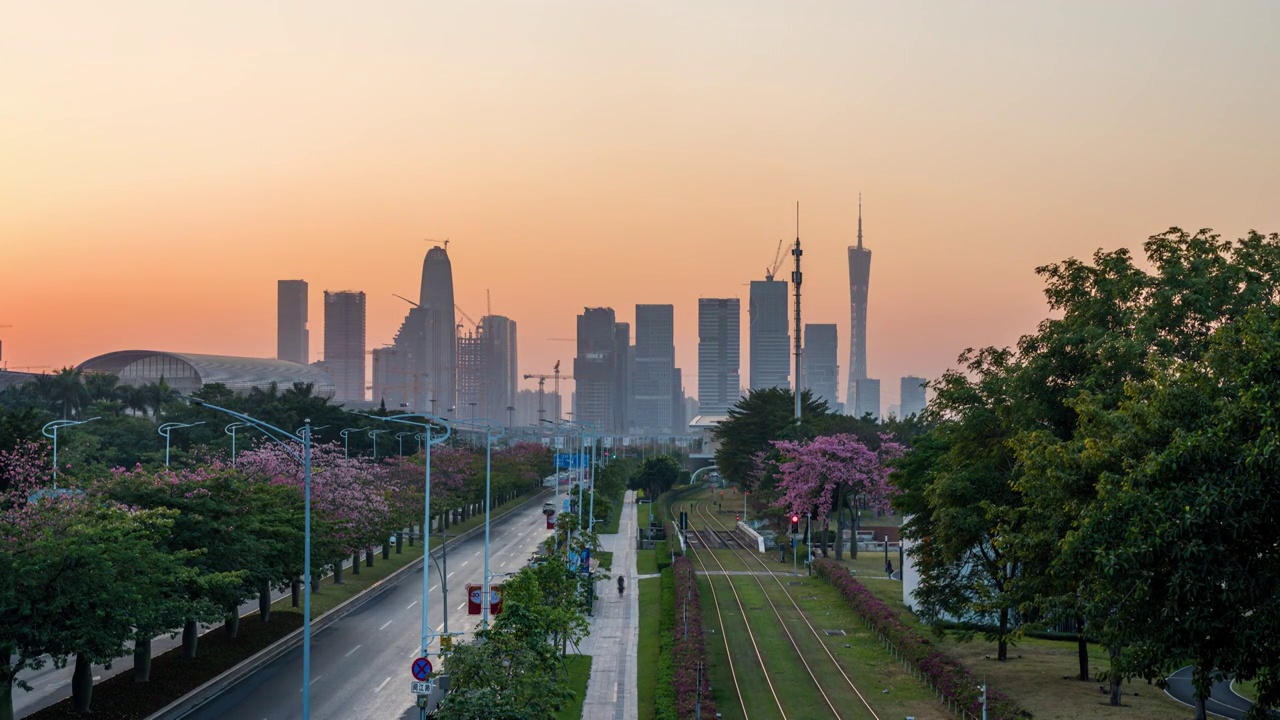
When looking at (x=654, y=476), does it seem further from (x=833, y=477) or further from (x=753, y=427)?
(x=833, y=477)

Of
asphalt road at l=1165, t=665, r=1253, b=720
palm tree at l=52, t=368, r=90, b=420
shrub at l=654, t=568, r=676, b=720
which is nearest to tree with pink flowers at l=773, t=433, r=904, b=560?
shrub at l=654, t=568, r=676, b=720

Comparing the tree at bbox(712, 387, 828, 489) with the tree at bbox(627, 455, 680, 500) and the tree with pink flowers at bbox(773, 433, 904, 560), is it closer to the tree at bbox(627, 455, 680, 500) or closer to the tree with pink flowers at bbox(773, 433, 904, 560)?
the tree at bbox(627, 455, 680, 500)

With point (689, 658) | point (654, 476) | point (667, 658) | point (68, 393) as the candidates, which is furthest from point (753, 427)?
point (689, 658)

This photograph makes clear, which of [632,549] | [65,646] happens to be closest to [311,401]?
[632,549]

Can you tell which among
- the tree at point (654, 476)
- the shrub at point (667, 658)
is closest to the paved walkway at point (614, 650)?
the shrub at point (667, 658)

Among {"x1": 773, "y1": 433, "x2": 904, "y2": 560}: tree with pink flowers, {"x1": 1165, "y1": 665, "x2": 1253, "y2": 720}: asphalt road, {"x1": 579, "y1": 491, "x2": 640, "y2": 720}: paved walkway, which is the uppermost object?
{"x1": 773, "y1": 433, "x2": 904, "y2": 560}: tree with pink flowers
